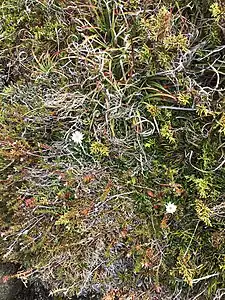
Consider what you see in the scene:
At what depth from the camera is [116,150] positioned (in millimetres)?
1938

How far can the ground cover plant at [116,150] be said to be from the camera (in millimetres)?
1851

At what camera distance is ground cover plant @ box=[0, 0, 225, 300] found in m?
1.85

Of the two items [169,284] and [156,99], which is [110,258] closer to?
[169,284]

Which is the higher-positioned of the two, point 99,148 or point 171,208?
point 99,148

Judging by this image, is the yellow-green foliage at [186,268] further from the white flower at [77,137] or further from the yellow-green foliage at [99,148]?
the white flower at [77,137]

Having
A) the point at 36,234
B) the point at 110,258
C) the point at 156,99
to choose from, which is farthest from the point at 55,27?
the point at 110,258

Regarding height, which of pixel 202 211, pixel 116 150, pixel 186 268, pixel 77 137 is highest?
pixel 77 137

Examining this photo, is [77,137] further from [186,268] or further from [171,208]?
[186,268]

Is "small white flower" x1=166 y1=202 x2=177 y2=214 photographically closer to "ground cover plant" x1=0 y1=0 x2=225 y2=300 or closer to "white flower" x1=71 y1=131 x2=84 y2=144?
"ground cover plant" x1=0 y1=0 x2=225 y2=300

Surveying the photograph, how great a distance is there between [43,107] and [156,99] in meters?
0.53

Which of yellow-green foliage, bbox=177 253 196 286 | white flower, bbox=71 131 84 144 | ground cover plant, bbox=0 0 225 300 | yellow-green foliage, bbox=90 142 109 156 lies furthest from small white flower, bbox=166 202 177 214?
white flower, bbox=71 131 84 144

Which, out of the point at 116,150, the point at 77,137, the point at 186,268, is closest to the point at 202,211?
the point at 186,268

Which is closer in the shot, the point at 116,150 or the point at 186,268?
the point at 186,268

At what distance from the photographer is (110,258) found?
6.41ft
